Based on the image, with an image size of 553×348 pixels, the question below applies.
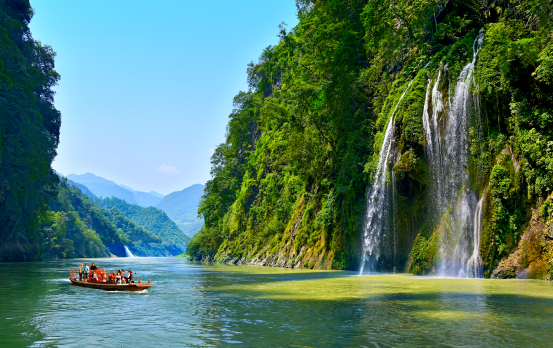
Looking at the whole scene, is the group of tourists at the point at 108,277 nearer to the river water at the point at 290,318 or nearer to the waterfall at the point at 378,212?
the river water at the point at 290,318

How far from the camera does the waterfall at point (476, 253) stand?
80.1 feet

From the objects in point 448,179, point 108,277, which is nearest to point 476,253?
point 448,179

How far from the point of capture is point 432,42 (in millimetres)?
34781

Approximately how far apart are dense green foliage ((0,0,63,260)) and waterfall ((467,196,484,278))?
55.9 metres

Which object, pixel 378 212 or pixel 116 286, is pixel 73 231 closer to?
pixel 378 212

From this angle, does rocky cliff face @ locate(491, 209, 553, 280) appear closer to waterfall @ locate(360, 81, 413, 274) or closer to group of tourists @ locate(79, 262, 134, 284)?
waterfall @ locate(360, 81, 413, 274)

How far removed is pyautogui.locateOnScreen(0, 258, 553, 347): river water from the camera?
30.7 feet

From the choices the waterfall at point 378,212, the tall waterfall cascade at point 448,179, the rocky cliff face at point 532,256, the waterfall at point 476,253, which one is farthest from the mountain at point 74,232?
the rocky cliff face at point 532,256

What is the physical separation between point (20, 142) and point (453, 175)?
59615mm

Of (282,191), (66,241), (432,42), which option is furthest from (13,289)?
(66,241)

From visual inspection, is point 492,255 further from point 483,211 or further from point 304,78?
point 304,78

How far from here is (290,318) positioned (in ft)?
39.8

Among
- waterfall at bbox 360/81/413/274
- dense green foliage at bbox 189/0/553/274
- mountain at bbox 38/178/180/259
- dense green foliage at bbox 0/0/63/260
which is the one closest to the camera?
dense green foliage at bbox 189/0/553/274

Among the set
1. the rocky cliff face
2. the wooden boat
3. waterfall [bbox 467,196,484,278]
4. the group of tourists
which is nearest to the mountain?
the group of tourists
